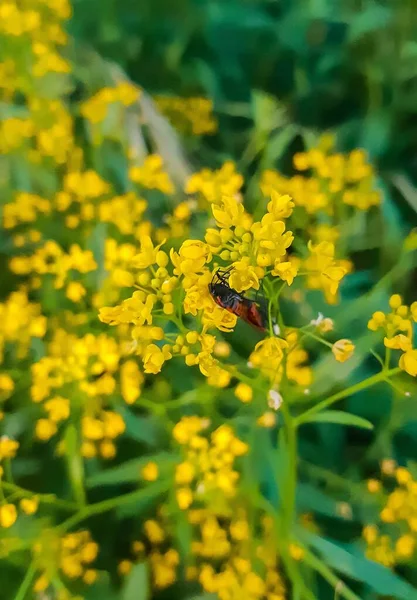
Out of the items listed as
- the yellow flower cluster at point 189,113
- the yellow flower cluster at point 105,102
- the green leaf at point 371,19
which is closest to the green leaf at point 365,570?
the yellow flower cluster at point 105,102

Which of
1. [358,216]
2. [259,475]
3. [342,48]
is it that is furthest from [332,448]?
[342,48]

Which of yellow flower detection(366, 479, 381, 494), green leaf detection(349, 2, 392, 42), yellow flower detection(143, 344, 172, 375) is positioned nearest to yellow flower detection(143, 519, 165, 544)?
yellow flower detection(366, 479, 381, 494)

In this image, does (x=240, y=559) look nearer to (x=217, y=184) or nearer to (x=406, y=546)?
(x=406, y=546)

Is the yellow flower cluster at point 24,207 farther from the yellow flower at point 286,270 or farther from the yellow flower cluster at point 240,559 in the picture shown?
the yellow flower at point 286,270

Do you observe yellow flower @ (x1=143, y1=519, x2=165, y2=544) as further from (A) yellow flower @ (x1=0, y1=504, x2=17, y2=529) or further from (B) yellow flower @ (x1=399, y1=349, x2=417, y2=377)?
(B) yellow flower @ (x1=399, y1=349, x2=417, y2=377)

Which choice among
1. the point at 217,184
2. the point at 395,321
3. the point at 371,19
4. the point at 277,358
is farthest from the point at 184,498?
the point at 371,19
